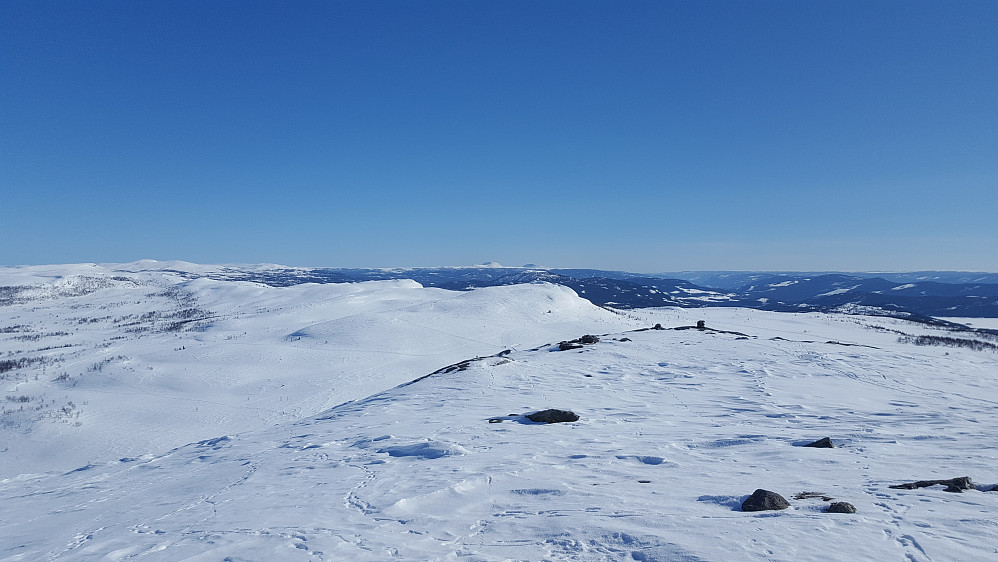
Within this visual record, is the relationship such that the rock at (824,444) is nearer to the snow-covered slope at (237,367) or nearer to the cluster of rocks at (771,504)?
the cluster of rocks at (771,504)

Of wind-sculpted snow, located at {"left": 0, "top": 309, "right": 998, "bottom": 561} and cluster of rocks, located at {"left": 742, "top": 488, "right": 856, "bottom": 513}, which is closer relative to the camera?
wind-sculpted snow, located at {"left": 0, "top": 309, "right": 998, "bottom": 561}

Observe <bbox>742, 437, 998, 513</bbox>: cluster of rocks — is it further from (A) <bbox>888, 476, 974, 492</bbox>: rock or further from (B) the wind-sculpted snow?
(B) the wind-sculpted snow

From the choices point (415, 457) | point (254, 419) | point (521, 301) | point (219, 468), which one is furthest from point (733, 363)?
→ point (521, 301)

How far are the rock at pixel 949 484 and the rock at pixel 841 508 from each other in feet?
5.63

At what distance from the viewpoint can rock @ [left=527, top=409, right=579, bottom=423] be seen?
12686mm

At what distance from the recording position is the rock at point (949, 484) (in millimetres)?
6727

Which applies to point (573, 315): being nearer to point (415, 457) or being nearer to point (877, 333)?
point (877, 333)

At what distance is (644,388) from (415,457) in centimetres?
1008

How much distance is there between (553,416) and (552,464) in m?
3.95

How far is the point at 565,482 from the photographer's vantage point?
7.77 meters

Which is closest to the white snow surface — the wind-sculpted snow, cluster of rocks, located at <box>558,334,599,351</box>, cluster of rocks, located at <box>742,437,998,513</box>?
the wind-sculpted snow

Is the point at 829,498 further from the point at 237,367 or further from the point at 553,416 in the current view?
the point at 237,367

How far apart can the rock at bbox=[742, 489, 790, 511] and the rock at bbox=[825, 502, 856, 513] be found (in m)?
0.50

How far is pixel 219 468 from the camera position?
34.6 feet
